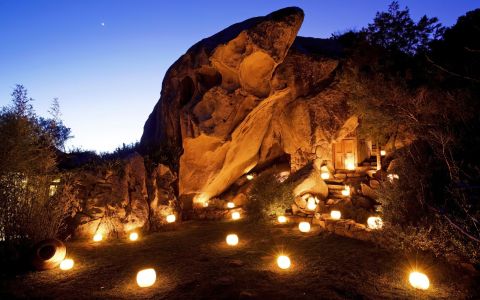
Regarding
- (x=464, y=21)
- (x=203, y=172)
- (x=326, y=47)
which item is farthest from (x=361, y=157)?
(x=203, y=172)

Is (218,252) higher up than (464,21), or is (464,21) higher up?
(464,21)

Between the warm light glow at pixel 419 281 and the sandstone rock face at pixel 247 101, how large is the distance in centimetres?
755

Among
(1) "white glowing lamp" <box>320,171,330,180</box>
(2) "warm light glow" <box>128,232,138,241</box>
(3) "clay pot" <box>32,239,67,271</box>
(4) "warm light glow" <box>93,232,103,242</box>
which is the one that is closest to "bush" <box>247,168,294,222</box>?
(1) "white glowing lamp" <box>320,171,330,180</box>

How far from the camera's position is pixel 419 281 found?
459 cm

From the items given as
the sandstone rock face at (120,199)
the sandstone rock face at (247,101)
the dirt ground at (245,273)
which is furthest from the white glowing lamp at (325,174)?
the sandstone rock face at (120,199)

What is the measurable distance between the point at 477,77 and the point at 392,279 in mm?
5843

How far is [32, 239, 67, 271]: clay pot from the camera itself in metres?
5.74

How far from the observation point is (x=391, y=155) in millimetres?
11352

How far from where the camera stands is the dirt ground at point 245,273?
459 centimetres

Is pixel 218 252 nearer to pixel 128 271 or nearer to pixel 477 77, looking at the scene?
pixel 128 271

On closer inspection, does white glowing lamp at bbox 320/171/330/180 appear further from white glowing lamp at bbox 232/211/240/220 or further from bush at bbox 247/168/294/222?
white glowing lamp at bbox 232/211/240/220

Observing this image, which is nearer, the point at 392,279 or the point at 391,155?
the point at 392,279

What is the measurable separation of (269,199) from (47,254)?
22.6 feet

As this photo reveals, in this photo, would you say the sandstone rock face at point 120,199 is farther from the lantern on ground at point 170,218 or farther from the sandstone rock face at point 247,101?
the sandstone rock face at point 247,101
